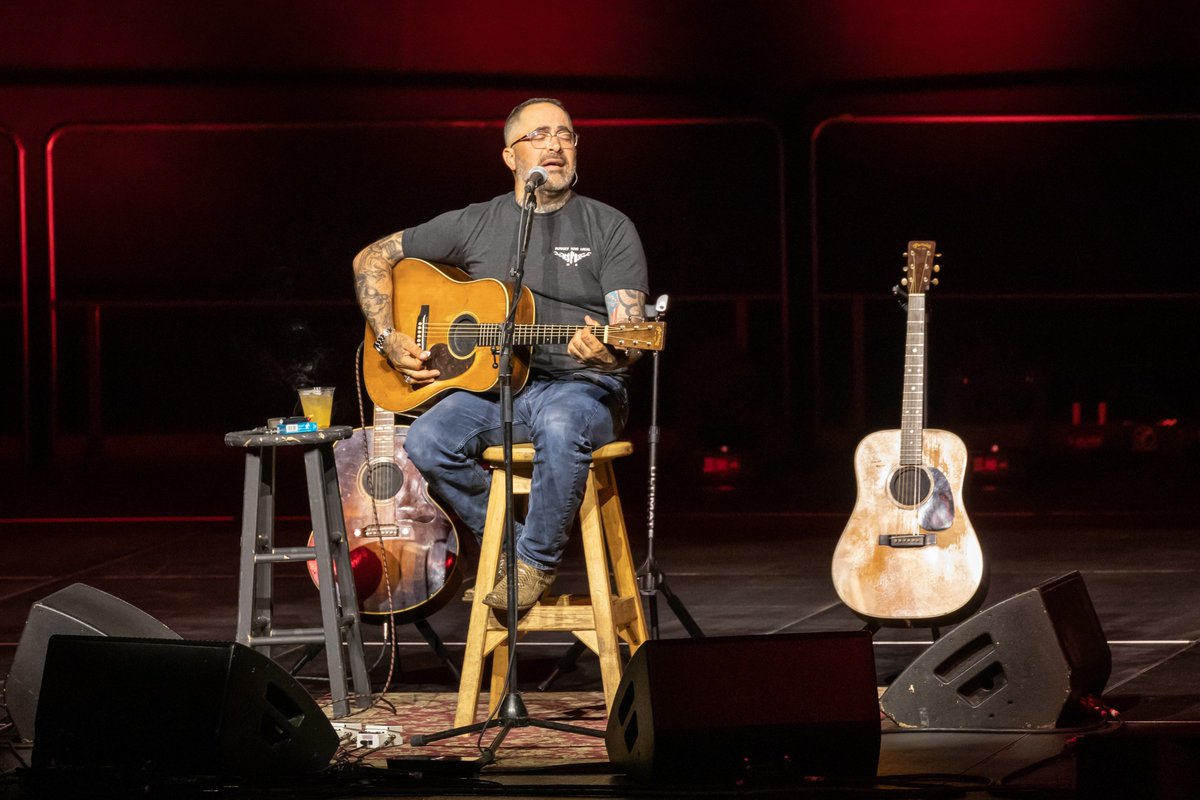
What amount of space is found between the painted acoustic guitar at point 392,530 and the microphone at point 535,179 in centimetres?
109

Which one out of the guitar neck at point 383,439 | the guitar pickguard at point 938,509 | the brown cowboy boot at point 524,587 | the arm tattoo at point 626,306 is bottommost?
the brown cowboy boot at point 524,587

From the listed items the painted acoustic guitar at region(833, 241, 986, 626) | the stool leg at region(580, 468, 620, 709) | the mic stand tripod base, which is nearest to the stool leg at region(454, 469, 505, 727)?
the mic stand tripod base

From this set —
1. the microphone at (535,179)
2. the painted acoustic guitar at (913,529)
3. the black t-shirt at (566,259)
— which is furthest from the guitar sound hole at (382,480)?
the painted acoustic guitar at (913,529)

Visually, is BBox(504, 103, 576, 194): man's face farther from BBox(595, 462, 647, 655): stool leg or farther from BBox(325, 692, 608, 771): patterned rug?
BBox(325, 692, 608, 771): patterned rug

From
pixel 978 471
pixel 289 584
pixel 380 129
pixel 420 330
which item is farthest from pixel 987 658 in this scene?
pixel 380 129

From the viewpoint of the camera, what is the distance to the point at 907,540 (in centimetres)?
425

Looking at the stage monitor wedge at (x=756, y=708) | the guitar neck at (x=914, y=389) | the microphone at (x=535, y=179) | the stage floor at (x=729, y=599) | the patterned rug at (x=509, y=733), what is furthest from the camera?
the guitar neck at (x=914, y=389)

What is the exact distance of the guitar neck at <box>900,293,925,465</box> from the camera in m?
4.36

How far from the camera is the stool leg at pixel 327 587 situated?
4.07 metres

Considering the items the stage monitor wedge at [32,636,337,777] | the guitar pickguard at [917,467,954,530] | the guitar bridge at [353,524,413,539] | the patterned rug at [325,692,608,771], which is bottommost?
the patterned rug at [325,692,608,771]

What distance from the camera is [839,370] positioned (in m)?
10.5

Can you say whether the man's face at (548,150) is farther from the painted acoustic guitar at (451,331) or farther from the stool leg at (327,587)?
the stool leg at (327,587)

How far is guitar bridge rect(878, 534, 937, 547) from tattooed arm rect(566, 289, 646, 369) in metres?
0.91

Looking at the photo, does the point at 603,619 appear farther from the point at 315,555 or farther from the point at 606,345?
the point at 315,555
